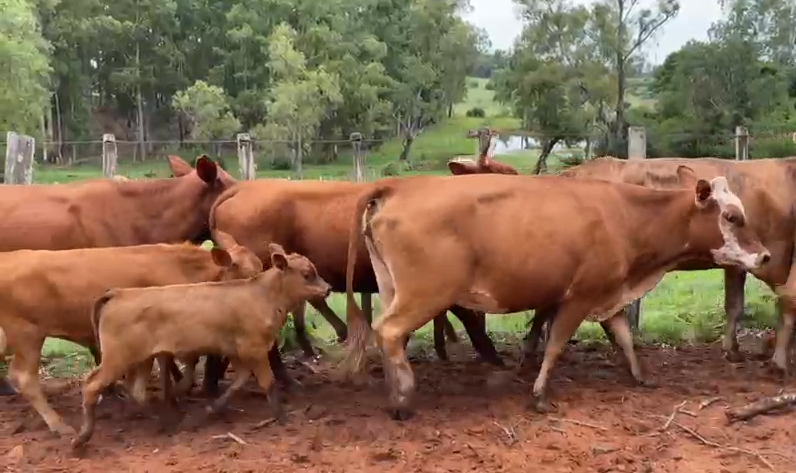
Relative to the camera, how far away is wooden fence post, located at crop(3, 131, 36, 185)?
979 centimetres

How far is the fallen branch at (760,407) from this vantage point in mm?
6191

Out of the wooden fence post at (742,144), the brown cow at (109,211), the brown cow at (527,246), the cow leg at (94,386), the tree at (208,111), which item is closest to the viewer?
the cow leg at (94,386)

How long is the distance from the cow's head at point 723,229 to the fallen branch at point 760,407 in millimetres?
1078

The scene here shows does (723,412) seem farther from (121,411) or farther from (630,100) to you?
(630,100)

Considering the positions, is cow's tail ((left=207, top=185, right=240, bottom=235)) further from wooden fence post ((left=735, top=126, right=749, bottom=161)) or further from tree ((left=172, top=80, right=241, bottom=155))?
tree ((left=172, top=80, right=241, bottom=155))

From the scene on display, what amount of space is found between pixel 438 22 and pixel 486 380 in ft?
158

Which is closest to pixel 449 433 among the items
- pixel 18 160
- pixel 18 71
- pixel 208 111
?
pixel 18 160

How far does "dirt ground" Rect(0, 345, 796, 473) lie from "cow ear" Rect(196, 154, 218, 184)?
1901 millimetres

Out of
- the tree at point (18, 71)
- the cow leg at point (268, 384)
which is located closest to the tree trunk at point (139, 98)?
the tree at point (18, 71)

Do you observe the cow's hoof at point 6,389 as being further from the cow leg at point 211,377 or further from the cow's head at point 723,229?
the cow's head at point 723,229

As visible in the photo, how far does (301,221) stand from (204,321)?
62.4 inches

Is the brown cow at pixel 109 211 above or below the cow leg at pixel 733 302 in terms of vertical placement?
above

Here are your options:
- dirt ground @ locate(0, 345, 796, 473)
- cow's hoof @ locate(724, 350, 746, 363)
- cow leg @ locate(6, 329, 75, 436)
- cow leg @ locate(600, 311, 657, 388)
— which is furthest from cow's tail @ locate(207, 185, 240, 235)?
cow's hoof @ locate(724, 350, 746, 363)

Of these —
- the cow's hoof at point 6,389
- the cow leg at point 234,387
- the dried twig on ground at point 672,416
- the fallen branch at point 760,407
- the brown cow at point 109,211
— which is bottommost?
the cow's hoof at point 6,389
